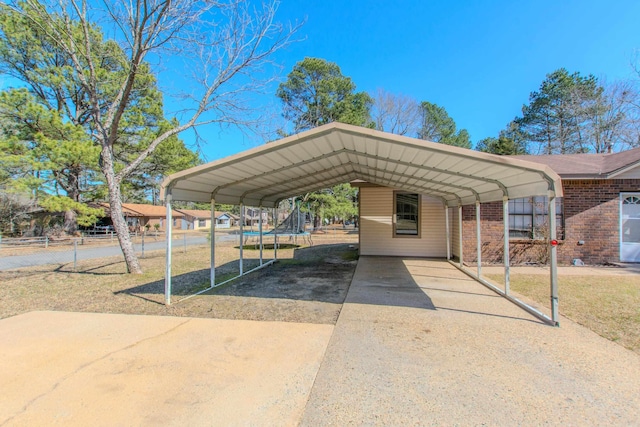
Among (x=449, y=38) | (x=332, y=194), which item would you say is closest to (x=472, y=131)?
(x=332, y=194)

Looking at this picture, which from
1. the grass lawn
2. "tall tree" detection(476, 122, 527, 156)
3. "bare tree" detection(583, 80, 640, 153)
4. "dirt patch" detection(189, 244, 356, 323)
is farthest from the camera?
"tall tree" detection(476, 122, 527, 156)

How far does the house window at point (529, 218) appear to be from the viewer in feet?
29.9

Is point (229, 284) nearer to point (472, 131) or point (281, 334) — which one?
point (281, 334)

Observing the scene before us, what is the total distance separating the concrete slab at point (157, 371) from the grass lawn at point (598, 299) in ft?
12.1

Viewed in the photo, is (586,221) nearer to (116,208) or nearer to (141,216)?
(116,208)

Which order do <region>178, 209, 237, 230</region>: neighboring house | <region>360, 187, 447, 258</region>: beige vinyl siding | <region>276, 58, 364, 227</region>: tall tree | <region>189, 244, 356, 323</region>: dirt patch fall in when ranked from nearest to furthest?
1. <region>189, 244, 356, 323</region>: dirt patch
2. <region>360, 187, 447, 258</region>: beige vinyl siding
3. <region>276, 58, 364, 227</region>: tall tree
4. <region>178, 209, 237, 230</region>: neighboring house

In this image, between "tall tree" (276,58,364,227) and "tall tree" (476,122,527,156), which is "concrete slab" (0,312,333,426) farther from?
"tall tree" (476,122,527,156)

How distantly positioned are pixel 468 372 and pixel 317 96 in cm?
2405

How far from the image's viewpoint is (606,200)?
8.71 meters

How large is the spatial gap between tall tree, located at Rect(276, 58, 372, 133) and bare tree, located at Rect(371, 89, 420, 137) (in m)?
2.99

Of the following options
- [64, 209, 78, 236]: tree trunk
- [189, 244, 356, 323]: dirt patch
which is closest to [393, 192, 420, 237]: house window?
[189, 244, 356, 323]: dirt patch

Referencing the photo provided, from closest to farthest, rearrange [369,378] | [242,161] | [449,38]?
[369,378] < [242,161] < [449,38]

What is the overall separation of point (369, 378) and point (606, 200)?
33.1 ft

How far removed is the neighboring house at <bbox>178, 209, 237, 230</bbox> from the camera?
4609cm
